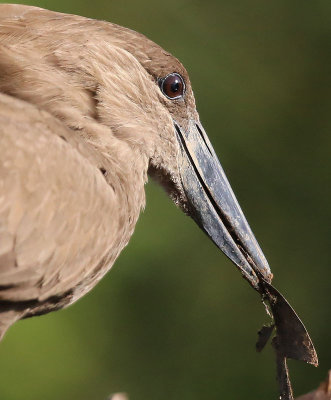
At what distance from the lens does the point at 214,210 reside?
321cm

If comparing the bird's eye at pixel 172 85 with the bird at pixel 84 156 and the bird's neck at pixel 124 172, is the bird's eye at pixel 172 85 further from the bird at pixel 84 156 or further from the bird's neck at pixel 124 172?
the bird's neck at pixel 124 172

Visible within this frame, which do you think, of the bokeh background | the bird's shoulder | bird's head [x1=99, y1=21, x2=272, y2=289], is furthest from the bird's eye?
the bokeh background

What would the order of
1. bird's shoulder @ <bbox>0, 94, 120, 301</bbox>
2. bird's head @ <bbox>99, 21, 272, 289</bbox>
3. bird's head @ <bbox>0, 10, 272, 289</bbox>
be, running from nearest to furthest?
bird's shoulder @ <bbox>0, 94, 120, 301</bbox>, bird's head @ <bbox>0, 10, 272, 289</bbox>, bird's head @ <bbox>99, 21, 272, 289</bbox>

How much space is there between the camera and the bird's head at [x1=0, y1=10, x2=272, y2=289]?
2.83 m

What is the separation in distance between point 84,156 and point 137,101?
38 centimetres

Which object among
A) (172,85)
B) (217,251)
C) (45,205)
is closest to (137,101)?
(172,85)

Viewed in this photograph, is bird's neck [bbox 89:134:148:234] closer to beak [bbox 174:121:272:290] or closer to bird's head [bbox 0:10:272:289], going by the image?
bird's head [bbox 0:10:272:289]

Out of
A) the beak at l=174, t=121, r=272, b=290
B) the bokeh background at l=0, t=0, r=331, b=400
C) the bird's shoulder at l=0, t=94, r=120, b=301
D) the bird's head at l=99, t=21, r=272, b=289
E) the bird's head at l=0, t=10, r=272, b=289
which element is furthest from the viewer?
the bokeh background at l=0, t=0, r=331, b=400

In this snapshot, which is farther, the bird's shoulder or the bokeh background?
the bokeh background

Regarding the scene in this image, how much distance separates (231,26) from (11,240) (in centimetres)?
293

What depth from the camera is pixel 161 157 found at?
10.1 ft

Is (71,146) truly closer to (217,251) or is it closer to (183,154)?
(183,154)

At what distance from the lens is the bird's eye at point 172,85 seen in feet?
10.1

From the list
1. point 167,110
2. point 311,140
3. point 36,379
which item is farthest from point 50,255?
point 311,140
